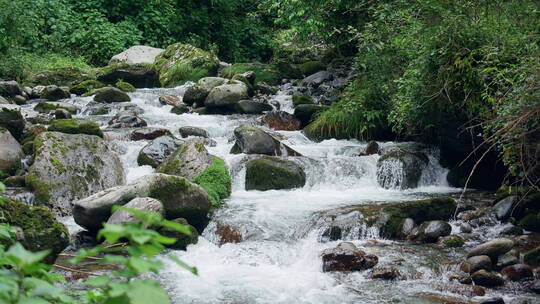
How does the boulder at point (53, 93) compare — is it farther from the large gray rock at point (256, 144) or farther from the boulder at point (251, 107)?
the large gray rock at point (256, 144)

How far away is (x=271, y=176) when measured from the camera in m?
10.2

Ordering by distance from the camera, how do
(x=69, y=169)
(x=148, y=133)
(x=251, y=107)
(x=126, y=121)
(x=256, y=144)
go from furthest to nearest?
(x=251, y=107), (x=126, y=121), (x=148, y=133), (x=256, y=144), (x=69, y=169)

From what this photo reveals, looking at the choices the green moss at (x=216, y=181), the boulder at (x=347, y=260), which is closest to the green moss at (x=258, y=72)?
the green moss at (x=216, y=181)

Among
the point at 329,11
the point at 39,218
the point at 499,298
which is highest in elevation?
the point at 329,11

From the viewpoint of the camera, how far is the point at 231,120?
1416cm

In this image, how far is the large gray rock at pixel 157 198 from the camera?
7.47 m

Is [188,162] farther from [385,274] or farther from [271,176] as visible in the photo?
[385,274]

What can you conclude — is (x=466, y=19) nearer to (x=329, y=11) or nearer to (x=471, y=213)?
(x=471, y=213)

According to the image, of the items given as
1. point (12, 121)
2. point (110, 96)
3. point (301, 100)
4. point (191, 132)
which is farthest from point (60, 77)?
point (301, 100)

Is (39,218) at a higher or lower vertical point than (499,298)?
higher

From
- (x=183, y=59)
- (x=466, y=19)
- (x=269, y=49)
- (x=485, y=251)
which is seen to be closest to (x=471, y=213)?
(x=485, y=251)

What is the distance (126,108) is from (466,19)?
8904 millimetres

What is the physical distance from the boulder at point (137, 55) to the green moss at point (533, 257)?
15479 mm

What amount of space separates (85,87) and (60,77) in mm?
1310
